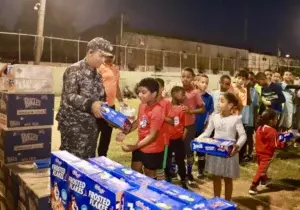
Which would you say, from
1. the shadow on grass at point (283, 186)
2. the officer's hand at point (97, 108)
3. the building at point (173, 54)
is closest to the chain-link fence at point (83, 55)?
the building at point (173, 54)

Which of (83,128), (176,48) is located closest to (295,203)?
(83,128)

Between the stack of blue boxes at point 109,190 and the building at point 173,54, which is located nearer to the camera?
the stack of blue boxes at point 109,190

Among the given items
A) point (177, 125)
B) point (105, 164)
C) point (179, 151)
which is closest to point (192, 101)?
point (177, 125)

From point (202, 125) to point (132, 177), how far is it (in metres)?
4.28

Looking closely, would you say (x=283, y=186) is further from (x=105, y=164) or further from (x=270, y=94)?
(x=105, y=164)

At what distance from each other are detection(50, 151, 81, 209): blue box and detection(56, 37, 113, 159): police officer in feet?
4.24

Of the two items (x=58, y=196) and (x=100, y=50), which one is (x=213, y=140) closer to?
(x=100, y=50)

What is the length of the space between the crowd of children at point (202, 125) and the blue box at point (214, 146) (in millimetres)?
81

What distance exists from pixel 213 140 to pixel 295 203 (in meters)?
2.38

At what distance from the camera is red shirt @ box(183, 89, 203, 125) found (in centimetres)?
560

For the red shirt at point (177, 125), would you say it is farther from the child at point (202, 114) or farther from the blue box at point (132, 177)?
the blue box at point (132, 177)

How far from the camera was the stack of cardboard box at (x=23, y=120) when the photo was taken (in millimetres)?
4078

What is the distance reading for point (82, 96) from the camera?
11.9 ft

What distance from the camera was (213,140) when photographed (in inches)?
141
